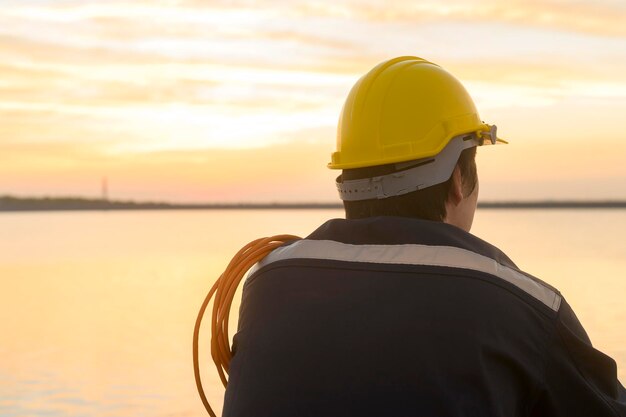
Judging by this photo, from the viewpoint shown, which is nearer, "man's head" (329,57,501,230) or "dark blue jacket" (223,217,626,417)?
"dark blue jacket" (223,217,626,417)

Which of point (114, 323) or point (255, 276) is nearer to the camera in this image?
point (255, 276)

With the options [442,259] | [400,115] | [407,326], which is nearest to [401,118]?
[400,115]

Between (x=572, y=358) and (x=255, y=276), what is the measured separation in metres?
0.71

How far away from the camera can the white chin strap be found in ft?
6.74

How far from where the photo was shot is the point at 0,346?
11188mm

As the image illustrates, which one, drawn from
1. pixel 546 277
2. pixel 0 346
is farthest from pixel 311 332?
pixel 546 277

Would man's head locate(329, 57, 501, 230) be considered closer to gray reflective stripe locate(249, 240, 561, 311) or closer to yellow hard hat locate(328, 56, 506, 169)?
yellow hard hat locate(328, 56, 506, 169)

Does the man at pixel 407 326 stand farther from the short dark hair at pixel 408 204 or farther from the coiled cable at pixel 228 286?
the coiled cable at pixel 228 286

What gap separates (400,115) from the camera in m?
2.14

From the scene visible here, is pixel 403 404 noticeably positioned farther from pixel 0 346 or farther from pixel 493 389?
pixel 0 346

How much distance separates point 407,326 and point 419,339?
0.11ft

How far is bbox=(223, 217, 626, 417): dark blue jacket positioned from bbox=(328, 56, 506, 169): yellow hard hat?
245 mm

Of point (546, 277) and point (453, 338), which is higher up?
point (453, 338)

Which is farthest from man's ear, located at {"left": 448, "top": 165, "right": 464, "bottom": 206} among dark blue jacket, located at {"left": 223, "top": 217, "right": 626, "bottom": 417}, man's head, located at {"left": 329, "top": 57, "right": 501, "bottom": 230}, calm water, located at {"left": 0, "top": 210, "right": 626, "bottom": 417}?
calm water, located at {"left": 0, "top": 210, "right": 626, "bottom": 417}
